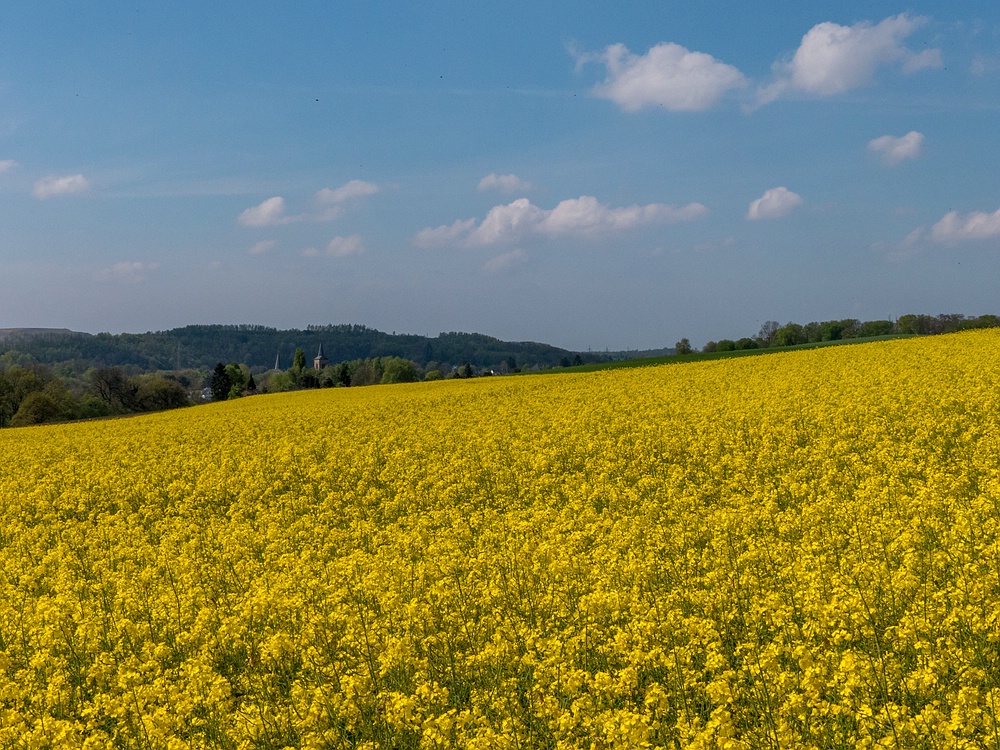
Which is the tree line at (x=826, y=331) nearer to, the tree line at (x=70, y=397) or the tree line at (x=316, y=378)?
the tree line at (x=316, y=378)

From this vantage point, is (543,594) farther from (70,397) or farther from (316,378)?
(316,378)

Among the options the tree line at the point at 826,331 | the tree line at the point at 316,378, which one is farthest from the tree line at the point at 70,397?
the tree line at the point at 826,331

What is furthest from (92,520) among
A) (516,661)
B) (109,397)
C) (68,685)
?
(109,397)

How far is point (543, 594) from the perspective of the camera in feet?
29.2

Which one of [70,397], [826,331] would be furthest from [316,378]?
[826,331]

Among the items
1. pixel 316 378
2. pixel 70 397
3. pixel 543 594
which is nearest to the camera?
pixel 543 594

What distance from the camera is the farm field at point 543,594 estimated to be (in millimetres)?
6090

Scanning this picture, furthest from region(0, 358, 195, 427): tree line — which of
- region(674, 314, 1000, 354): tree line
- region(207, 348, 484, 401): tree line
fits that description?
region(674, 314, 1000, 354): tree line

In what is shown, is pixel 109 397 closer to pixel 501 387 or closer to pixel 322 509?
pixel 501 387

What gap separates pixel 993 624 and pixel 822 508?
4.22 meters

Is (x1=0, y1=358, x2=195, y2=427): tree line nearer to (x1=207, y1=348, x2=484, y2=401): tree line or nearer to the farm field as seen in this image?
(x1=207, y1=348, x2=484, y2=401): tree line

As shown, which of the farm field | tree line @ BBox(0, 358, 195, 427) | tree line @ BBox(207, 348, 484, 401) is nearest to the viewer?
the farm field

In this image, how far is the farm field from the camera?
20.0 feet

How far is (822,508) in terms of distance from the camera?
10.7 metres
